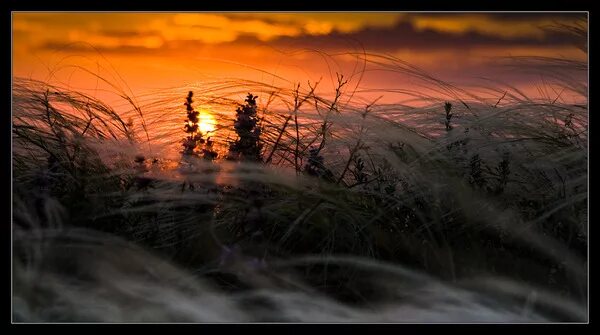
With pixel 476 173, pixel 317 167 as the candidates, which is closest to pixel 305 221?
pixel 317 167

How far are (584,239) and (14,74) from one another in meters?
2.33

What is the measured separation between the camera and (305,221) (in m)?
3.65

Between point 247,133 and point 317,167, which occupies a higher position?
point 247,133

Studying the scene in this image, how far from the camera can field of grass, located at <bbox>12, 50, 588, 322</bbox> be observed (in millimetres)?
3551

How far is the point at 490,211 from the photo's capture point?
3746mm

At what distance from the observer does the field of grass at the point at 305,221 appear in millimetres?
3551

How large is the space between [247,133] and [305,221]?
0.42 m

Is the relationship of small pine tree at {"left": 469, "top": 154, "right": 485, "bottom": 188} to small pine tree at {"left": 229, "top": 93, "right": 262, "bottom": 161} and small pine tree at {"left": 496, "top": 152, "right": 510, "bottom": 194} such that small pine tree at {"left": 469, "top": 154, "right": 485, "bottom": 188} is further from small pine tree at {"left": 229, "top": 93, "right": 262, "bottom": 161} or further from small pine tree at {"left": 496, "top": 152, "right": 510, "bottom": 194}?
small pine tree at {"left": 229, "top": 93, "right": 262, "bottom": 161}

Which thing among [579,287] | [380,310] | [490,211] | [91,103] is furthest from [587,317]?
[91,103]

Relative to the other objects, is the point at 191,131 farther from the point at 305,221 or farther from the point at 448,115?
the point at 448,115

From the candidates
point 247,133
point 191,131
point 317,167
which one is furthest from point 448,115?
point 191,131

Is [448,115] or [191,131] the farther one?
[448,115]

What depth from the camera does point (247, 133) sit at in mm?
3777

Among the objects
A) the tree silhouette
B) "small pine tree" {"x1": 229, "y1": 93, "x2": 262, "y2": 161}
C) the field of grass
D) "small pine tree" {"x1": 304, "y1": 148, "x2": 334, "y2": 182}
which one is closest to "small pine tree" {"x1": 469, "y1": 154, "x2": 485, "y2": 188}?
the field of grass
